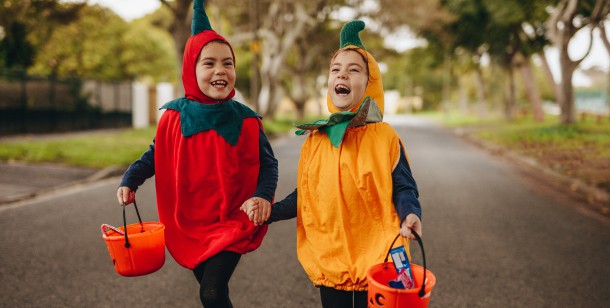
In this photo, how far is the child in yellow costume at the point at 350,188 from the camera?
7.20 ft

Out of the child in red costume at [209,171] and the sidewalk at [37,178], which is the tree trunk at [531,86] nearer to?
the sidewalk at [37,178]

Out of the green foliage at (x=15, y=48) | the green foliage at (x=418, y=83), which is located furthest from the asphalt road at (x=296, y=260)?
the green foliage at (x=418, y=83)

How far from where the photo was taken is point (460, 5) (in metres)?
24.8

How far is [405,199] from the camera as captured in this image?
2.15 metres

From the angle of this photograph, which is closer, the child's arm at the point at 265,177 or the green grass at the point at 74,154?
the child's arm at the point at 265,177

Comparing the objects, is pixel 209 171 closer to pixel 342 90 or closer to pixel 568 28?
pixel 342 90

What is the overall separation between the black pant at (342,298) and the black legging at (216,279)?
0.45 m

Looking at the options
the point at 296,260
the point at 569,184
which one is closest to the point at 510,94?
the point at 569,184

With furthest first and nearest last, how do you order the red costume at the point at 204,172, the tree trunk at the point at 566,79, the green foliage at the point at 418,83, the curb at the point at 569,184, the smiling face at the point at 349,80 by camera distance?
the green foliage at the point at 418,83 < the tree trunk at the point at 566,79 < the curb at the point at 569,184 < the red costume at the point at 204,172 < the smiling face at the point at 349,80

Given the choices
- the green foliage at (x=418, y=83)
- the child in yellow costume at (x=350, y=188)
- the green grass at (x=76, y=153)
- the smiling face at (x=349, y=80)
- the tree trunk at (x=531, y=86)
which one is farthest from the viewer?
the green foliage at (x=418, y=83)

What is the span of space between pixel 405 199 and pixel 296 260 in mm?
2790

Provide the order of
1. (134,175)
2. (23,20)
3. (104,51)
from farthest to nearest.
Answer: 1. (104,51)
2. (23,20)
3. (134,175)

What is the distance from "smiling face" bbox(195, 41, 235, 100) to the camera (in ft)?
8.05

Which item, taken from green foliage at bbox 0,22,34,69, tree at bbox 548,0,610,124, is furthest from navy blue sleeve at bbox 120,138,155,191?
green foliage at bbox 0,22,34,69
